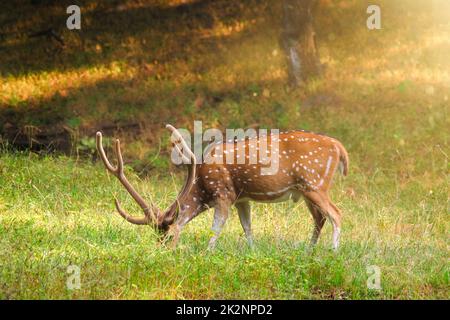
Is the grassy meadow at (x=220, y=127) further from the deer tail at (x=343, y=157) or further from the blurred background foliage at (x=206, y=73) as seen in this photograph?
the deer tail at (x=343, y=157)

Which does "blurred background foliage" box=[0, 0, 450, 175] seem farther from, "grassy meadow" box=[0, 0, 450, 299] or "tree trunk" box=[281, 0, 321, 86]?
"tree trunk" box=[281, 0, 321, 86]

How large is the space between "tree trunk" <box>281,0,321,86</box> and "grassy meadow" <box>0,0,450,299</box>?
0.35 metres

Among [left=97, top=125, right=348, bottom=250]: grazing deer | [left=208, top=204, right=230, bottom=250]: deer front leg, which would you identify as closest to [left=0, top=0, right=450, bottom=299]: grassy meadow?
[left=208, top=204, right=230, bottom=250]: deer front leg

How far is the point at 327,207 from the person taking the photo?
9820mm

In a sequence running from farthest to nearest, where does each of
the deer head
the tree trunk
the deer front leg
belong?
the tree trunk → the deer front leg → the deer head

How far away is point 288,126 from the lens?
1560 centimetres

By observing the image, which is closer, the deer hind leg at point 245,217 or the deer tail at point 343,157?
the deer hind leg at point 245,217

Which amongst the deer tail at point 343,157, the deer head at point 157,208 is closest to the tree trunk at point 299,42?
the deer tail at point 343,157

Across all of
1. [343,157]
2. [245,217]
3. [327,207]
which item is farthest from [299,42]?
[327,207]

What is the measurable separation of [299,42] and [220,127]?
7.98 ft

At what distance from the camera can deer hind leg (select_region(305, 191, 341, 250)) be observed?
9.74 metres

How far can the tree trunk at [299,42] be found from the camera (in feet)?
55.2

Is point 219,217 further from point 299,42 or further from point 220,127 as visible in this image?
point 299,42

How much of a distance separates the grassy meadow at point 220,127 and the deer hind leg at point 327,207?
0.71 feet
